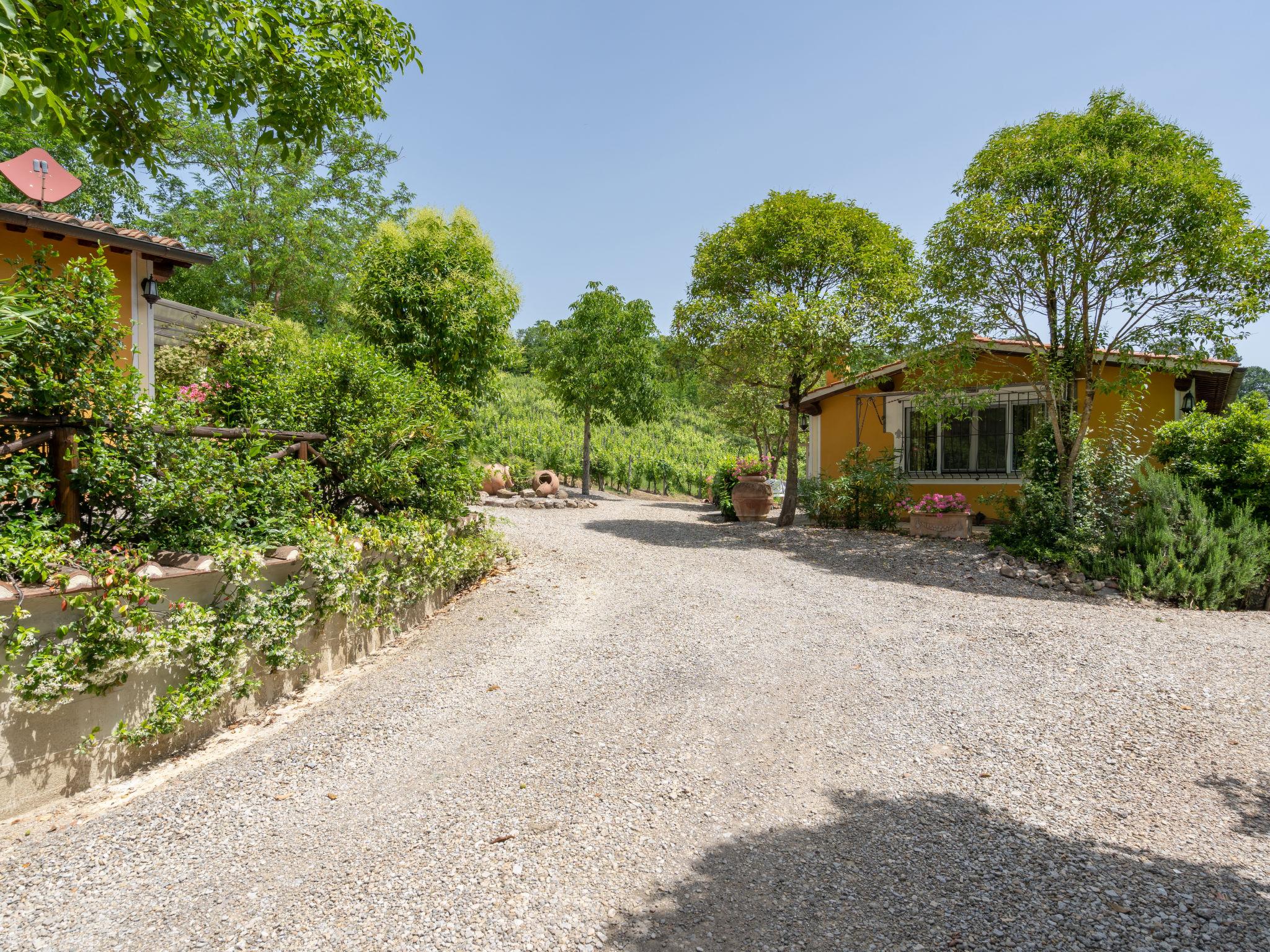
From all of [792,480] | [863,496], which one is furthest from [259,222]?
[863,496]

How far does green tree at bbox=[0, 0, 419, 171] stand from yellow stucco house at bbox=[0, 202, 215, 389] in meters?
3.86

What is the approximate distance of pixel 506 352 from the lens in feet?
32.2

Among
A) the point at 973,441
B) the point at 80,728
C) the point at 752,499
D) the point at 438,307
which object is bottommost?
the point at 80,728

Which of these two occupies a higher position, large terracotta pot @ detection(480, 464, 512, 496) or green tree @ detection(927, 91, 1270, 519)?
green tree @ detection(927, 91, 1270, 519)

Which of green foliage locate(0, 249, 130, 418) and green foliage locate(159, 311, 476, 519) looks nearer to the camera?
green foliage locate(0, 249, 130, 418)

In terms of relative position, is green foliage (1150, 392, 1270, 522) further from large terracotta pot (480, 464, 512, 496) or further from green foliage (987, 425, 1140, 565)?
large terracotta pot (480, 464, 512, 496)

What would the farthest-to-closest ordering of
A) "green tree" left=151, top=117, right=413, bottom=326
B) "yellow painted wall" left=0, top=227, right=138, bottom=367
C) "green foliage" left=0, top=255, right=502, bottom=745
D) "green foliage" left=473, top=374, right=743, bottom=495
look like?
"green foliage" left=473, top=374, right=743, bottom=495 < "green tree" left=151, top=117, right=413, bottom=326 < "yellow painted wall" left=0, top=227, right=138, bottom=367 < "green foliage" left=0, top=255, right=502, bottom=745

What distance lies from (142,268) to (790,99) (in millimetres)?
9098

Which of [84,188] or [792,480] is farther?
[84,188]

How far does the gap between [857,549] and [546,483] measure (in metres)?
8.40

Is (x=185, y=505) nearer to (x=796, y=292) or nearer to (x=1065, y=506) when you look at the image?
(x=1065, y=506)

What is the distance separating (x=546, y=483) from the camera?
51.4ft

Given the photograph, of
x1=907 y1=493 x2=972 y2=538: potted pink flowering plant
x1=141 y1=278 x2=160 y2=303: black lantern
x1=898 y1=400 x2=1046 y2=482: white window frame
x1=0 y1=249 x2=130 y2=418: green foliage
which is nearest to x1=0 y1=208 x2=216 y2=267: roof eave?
x1=141 y1=278 x2=160 y2=303: black lantern

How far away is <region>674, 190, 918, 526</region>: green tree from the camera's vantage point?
10094 millimetres
